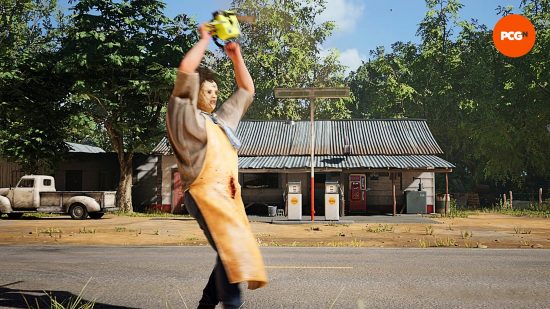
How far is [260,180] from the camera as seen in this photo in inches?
1214

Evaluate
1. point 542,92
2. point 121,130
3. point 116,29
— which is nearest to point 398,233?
point 121,130

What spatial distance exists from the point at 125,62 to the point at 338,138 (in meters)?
13.4

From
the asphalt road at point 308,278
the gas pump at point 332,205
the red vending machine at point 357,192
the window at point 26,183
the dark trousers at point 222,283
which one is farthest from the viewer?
the red vending machine at point 357,192

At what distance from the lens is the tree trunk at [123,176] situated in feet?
96.2

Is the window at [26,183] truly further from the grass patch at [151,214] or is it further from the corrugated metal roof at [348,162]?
the corrugated metal roof at [348,162]

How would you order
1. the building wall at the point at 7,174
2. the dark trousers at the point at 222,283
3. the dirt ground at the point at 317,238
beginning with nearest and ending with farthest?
the dark trousers at the point at 222,283 → the dirt ground at the point at 317,238 → the building wall at the point at 7,174

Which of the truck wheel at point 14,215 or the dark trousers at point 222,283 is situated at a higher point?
the dark trousers at point 222,283

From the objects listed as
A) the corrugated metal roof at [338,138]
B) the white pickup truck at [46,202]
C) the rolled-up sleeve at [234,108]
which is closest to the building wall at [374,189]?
the corrugated metal roof at [338,138]

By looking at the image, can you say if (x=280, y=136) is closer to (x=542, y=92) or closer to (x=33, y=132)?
(x=33, y=132)

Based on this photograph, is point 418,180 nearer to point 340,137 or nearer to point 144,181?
point 340,137

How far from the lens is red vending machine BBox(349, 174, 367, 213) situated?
3033 centimetres

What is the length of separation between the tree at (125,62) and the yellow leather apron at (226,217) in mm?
23559

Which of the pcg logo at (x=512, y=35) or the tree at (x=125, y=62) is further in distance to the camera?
the pcg logo at (x=512, y=35)

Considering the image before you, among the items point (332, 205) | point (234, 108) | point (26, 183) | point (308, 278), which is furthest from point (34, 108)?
point (234, 108)
